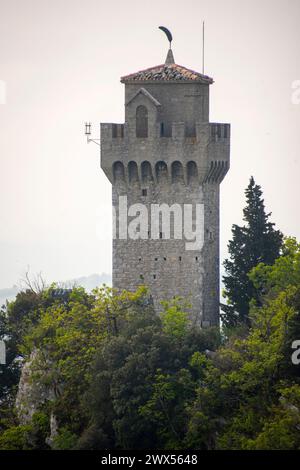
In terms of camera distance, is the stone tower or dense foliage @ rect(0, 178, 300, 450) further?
the stone tower

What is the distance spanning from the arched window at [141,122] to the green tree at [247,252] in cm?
586

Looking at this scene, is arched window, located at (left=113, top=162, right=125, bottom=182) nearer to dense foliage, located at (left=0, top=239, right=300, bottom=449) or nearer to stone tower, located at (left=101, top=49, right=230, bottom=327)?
stone tower, located at (left=101, top=49, right=230, bottom=327)

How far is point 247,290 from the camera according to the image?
3634 inches

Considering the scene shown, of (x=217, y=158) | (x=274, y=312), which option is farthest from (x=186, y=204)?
(x=274, y=312)

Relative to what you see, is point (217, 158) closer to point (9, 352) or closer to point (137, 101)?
point (137, 101)

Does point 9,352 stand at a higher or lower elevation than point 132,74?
lower

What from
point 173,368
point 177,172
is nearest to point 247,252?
point 177,172

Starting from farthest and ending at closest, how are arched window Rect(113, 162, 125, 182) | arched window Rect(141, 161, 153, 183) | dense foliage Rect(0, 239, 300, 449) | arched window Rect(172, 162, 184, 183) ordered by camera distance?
arched window Rect(113, 162, 125, 182) → arched window Rect(141, 161, 153, 183) → arched window Rect(172, 162, 184, 183) → dense foliage Rect(0, 239, 300, 449)

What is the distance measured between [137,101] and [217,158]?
14.7 feet

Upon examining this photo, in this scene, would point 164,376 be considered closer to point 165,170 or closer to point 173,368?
point 173,368

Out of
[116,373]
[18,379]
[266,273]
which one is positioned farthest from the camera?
[18,379]

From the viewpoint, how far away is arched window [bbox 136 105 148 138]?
92.5 m

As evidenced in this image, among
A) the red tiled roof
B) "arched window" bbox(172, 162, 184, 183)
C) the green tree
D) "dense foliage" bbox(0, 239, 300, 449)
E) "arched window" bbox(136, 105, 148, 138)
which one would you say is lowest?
"dense foliage" bbox(0, 239, 300, 449)

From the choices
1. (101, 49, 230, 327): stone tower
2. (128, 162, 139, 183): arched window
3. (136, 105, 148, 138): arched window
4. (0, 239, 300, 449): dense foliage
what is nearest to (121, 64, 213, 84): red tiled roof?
(101, 49, 230, 327): stone tower
